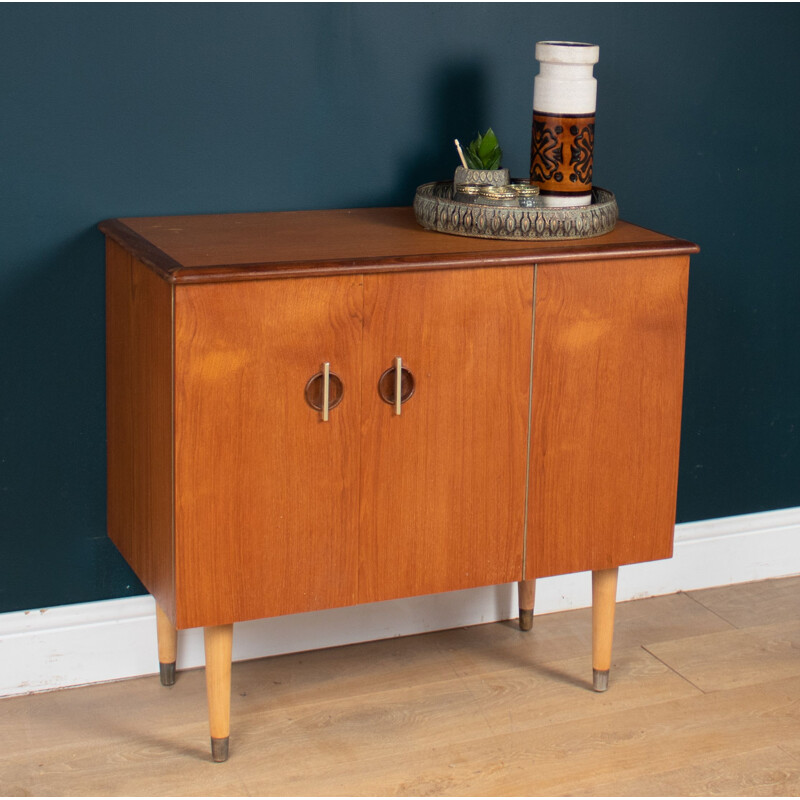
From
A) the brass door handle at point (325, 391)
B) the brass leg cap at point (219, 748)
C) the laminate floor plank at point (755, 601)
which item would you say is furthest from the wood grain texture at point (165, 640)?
the laminate floor plank at point (755, 601)

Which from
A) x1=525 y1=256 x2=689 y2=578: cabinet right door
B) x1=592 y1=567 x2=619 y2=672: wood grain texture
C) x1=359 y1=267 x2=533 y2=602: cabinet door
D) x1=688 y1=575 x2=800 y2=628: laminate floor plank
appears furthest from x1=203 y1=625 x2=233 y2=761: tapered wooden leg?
x1=688 y1=575 x2=800 y2=628: laminate floor plank

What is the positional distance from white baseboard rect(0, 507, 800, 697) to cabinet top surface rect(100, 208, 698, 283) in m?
0.72

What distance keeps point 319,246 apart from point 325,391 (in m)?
0.23

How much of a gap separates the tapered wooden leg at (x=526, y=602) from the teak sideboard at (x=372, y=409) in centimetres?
36

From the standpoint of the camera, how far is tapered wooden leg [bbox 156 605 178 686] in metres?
2.21

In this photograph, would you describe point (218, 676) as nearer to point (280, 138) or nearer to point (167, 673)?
point (167, 673)

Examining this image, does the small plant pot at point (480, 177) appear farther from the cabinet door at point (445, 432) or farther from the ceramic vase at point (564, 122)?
the cabinet door at point (445, 432)

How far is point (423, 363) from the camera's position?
1.90 meters

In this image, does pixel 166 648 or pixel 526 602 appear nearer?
pixel 166 648

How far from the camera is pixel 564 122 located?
204 cm

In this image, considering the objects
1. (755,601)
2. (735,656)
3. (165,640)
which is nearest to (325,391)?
(165,640)

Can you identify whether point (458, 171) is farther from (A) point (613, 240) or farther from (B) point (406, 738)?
(B) point (406, 738)

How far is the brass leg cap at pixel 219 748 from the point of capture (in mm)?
1990

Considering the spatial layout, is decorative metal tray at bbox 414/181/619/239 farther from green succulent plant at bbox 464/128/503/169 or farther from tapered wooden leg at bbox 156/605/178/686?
tapered wooden leg at bbox 156/605/178/686
